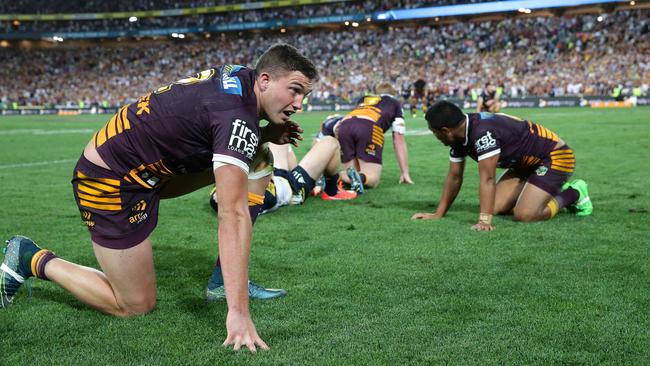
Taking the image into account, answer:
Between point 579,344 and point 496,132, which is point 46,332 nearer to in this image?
point 579,344

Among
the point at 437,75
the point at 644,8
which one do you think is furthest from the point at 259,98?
the point at 644,8

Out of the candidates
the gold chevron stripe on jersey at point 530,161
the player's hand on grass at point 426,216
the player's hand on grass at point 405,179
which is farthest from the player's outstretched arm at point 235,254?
the player's hand on grass at point 405,179

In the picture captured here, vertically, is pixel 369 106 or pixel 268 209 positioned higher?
pixel 369 106

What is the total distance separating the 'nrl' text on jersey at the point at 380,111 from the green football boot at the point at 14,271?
6279 mm

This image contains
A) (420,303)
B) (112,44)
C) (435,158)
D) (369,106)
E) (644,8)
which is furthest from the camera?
(112,44)

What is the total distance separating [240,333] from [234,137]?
35.2 inches

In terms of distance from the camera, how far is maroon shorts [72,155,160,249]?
374 centimetres

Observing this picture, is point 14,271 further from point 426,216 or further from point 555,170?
point 555,170

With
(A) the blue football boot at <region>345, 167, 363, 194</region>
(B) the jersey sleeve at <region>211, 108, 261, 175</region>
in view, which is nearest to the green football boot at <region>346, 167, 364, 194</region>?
(A) the blue football boot at <region>345, 167, 363, 194</region>

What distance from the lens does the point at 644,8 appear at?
4369 centimetres

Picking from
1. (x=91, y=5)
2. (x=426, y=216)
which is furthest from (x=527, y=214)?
(x=91, y=5)

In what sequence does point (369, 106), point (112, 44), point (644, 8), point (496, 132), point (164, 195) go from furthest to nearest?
point (112, 44)
point (644, 8)
point (369, 106)
point (496, 132)
point (164, 195)

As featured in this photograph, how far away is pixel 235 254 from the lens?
10.2 feet

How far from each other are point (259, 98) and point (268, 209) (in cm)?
388
